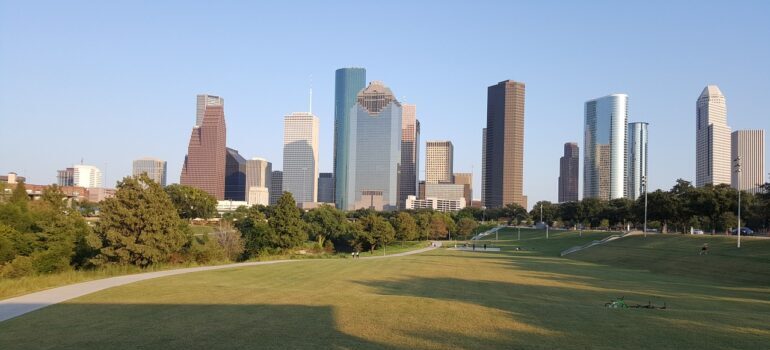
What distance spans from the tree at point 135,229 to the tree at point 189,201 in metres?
68.9

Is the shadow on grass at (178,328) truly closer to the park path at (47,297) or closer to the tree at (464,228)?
the park path at (47,297)

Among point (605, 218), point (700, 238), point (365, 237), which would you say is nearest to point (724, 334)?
point (700, 238)

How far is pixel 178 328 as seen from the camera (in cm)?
1588

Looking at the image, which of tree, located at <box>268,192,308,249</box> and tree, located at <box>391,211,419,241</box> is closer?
tree, located at <box>268,192,308,249</box>

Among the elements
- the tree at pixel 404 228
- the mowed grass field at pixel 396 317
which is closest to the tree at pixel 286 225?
the mowed grass field at pixel 396 317

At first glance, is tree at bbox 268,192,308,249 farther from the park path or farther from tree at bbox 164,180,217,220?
tree at bbox 164,180,217,220

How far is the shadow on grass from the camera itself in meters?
13.7

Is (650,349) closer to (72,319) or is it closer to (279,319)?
(279,319)

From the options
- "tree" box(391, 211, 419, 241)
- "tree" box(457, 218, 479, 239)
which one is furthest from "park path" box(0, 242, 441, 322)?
"tree" box(457, 218, 479, 239)

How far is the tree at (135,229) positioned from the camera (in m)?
41.2

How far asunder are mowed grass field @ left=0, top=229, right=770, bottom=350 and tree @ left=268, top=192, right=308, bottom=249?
3444 centimetres

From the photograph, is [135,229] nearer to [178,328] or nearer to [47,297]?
[47,297]

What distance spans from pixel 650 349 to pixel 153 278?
27.6 meters

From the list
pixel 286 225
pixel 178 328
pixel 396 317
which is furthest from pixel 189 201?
pixel 396 317
